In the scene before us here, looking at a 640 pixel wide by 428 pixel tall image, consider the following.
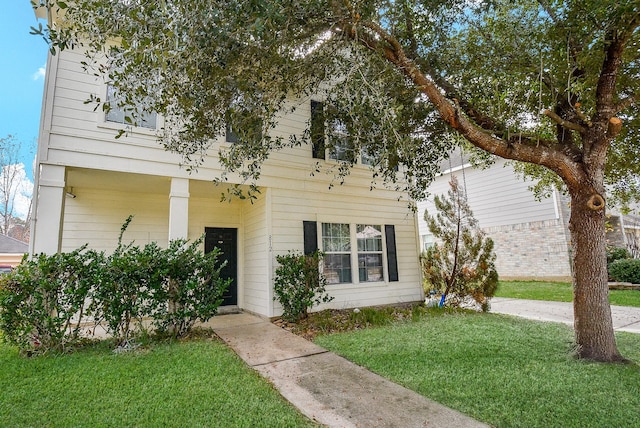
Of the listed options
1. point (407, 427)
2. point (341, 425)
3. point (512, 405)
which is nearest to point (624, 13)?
point (512, 405)

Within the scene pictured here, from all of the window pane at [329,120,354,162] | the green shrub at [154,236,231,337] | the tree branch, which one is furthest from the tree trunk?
the green shrub at [154,236,231,337]

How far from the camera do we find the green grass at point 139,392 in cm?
286

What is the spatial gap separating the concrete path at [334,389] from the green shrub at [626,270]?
11.9 meters

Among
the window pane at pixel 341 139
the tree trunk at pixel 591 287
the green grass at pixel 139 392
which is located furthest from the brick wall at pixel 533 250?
the green grass at pixel 139 392

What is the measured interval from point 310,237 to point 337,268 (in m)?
1.04

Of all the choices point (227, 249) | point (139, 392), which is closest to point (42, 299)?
point (139, 392)

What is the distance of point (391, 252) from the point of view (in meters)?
8.84

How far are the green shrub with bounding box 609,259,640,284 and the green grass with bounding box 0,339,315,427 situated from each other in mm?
13153

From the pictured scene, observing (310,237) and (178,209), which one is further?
(310,237)

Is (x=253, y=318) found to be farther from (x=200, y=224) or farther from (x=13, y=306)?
(x=13, y=306)

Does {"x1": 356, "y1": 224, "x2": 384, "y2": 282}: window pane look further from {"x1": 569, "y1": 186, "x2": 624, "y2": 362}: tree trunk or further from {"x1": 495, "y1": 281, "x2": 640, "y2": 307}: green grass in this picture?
{"x1": 569, "y1": 186, "x2": 624, "y2": 362}: tree trunk

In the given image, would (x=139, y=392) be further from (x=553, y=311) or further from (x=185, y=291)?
(x=553, y=311)

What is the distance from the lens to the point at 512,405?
10.1 feet

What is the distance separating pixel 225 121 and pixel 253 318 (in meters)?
4.38
